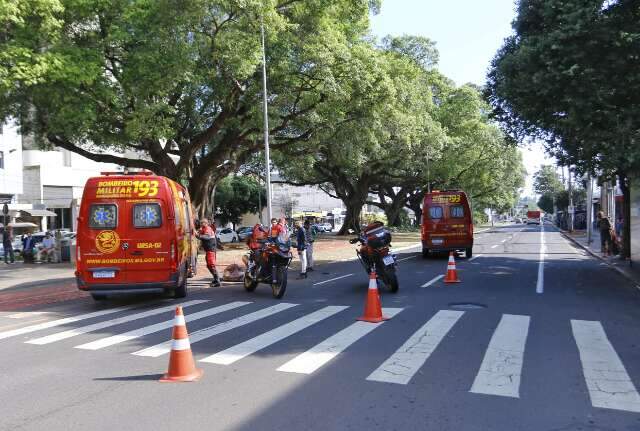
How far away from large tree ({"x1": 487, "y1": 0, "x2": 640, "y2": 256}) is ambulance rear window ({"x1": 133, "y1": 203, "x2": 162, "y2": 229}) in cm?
881

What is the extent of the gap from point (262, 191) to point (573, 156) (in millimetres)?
46289

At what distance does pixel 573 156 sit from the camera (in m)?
15.8

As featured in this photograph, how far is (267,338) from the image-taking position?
7.72m

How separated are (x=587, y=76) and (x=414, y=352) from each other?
8.43 metres

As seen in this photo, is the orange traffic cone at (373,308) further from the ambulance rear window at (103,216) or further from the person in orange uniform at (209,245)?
the person in orange uniform at (209,245)

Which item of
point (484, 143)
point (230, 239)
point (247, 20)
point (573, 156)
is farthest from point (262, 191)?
point (573, 156)

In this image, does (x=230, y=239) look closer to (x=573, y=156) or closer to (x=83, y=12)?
(x=83, y=12)

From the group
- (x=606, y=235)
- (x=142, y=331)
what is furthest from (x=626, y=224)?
(x=142, y=331)

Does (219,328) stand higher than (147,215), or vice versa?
(147,215)

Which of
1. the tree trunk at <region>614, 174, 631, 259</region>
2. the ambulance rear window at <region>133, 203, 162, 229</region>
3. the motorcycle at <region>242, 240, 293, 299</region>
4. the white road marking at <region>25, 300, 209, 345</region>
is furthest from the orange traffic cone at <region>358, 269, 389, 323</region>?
the tree trunk at <region>614, 174, 631, 259</region>

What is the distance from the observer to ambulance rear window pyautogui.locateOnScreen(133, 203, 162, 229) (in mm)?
11031

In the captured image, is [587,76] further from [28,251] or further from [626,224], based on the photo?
[28,251]

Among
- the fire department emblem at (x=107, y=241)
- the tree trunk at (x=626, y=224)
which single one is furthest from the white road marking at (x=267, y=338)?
the tree trunk at (x=626, y=224)

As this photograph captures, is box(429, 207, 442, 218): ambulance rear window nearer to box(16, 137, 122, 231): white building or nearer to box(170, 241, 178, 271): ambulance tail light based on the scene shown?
box(170, 241, 178, 271): ambulance tail light
